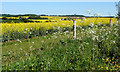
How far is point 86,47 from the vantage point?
721 centimetres

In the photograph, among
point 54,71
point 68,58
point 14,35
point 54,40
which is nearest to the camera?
point 54,71

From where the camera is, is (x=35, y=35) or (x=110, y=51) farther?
(x=35, y=35)

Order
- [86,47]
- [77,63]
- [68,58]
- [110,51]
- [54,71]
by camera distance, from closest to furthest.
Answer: [54,71] → [77,63] → [68,58] → [110,51] → [86,47]

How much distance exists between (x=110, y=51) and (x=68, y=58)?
5.63 feet

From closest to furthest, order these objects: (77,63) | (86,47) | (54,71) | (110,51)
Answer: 1. (54,71)
2. (77,63)
3. (110,51)
4. (86,47)

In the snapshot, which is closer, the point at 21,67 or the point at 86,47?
the point at 21,67

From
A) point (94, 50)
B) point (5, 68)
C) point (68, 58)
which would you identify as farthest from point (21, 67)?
point (94, 50)

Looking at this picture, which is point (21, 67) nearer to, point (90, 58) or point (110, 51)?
point (90, 58)

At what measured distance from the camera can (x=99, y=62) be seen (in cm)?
585

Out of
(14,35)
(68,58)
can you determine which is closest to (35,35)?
(14,35)

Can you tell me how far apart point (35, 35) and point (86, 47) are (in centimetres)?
639

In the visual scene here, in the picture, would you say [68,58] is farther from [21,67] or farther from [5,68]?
[5,68]

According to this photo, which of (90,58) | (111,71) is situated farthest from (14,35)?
(111,71)

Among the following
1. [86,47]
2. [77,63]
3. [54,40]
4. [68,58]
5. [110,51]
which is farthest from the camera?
[54,40]
